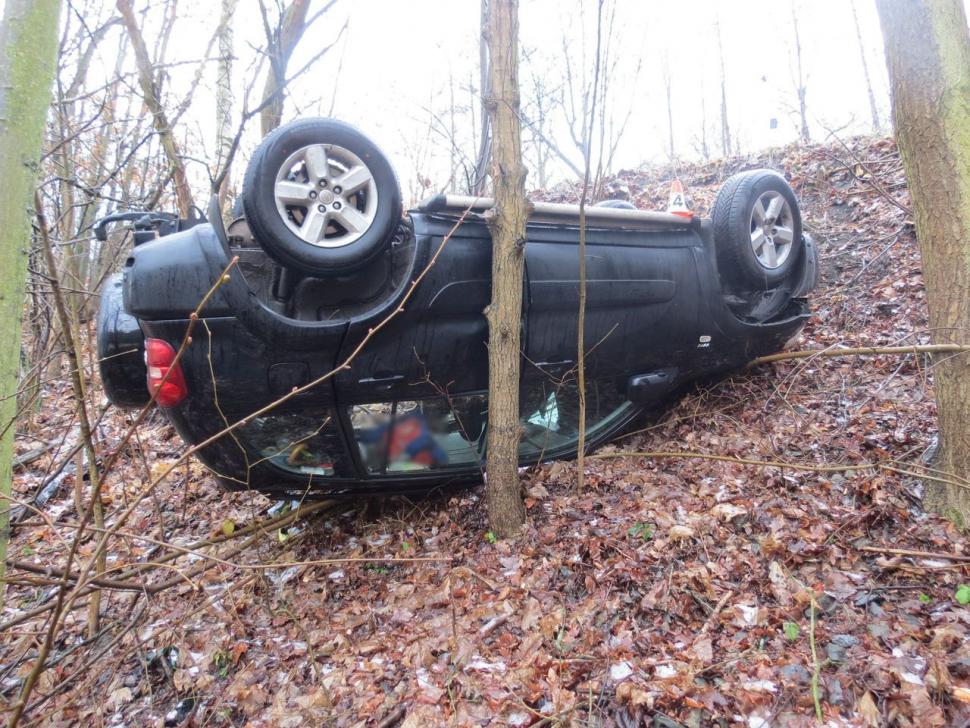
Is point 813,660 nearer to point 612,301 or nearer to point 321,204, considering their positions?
point 612,301

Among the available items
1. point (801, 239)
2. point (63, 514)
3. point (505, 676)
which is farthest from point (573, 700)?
point (63, 514)

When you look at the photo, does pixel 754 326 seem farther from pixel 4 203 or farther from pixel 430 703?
pixel 4 203

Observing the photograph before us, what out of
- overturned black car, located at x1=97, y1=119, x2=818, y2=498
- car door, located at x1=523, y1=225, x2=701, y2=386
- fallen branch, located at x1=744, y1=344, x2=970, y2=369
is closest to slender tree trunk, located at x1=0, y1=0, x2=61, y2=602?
overturned black car, located at x1=97, y1=119, x2=818, y2=498

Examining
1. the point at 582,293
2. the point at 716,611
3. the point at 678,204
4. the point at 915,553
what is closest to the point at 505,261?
the point at 582,293

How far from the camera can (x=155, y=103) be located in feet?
21.3

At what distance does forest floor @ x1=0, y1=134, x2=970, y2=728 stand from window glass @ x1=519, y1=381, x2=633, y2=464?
178 millimetres

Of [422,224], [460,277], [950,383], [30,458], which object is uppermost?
[422,224]

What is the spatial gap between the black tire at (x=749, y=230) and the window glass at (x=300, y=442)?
10.2 ft

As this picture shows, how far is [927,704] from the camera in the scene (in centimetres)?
212

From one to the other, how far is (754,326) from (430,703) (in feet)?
11.2

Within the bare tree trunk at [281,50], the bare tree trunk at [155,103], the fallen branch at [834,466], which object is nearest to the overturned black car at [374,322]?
the fallen branch at [834,466]

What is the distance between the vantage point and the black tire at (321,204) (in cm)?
296

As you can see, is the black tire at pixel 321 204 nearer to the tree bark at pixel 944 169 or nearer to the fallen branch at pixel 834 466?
the fallen branch at pixel 834 466

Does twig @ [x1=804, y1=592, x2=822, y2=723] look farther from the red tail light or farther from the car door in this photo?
the red tail light
